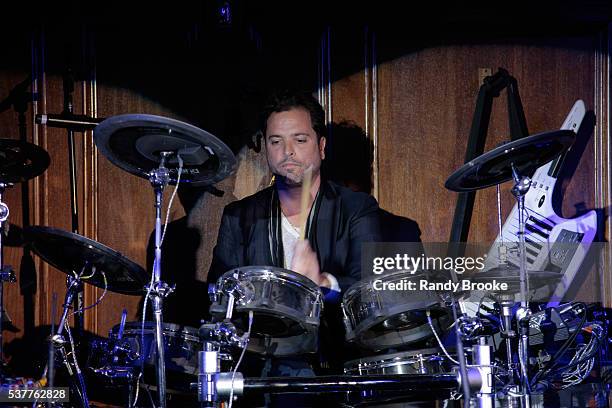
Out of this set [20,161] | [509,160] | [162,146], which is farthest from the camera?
[20,161]

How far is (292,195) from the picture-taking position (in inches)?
213

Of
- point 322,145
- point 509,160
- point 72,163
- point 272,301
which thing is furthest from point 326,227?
point 72,163

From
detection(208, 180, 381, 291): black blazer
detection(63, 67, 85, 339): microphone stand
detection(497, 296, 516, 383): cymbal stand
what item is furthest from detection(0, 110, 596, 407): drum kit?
detection(208, 180, 381, 291): black blazer

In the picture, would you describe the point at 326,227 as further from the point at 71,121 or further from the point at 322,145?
the point at 71,121

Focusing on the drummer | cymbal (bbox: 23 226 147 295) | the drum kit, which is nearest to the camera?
the drum kit

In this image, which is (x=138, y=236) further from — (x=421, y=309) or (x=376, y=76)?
(x=421, y=309)

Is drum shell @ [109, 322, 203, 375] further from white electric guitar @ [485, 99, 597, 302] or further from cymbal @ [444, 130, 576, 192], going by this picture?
white electric guitar @ [485, 99, 597, 302]

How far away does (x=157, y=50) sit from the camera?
5402 mm

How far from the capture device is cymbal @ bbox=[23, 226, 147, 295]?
155 inches

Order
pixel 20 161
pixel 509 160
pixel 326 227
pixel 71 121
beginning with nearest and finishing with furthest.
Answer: pixel 509 160 → pixel 20 161 → pixel 71 121 → pixel 326 227

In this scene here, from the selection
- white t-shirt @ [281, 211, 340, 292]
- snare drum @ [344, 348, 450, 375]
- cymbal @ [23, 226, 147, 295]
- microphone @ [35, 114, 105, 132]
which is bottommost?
snare drum @ [344, 348, 450, 375]

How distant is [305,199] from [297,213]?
0.11 metres

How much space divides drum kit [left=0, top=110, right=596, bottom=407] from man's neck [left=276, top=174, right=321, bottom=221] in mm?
1108

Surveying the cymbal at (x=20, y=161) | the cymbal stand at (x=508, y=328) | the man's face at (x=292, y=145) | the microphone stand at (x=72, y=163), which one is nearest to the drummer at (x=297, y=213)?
the man's face at (x=292, y=145)
